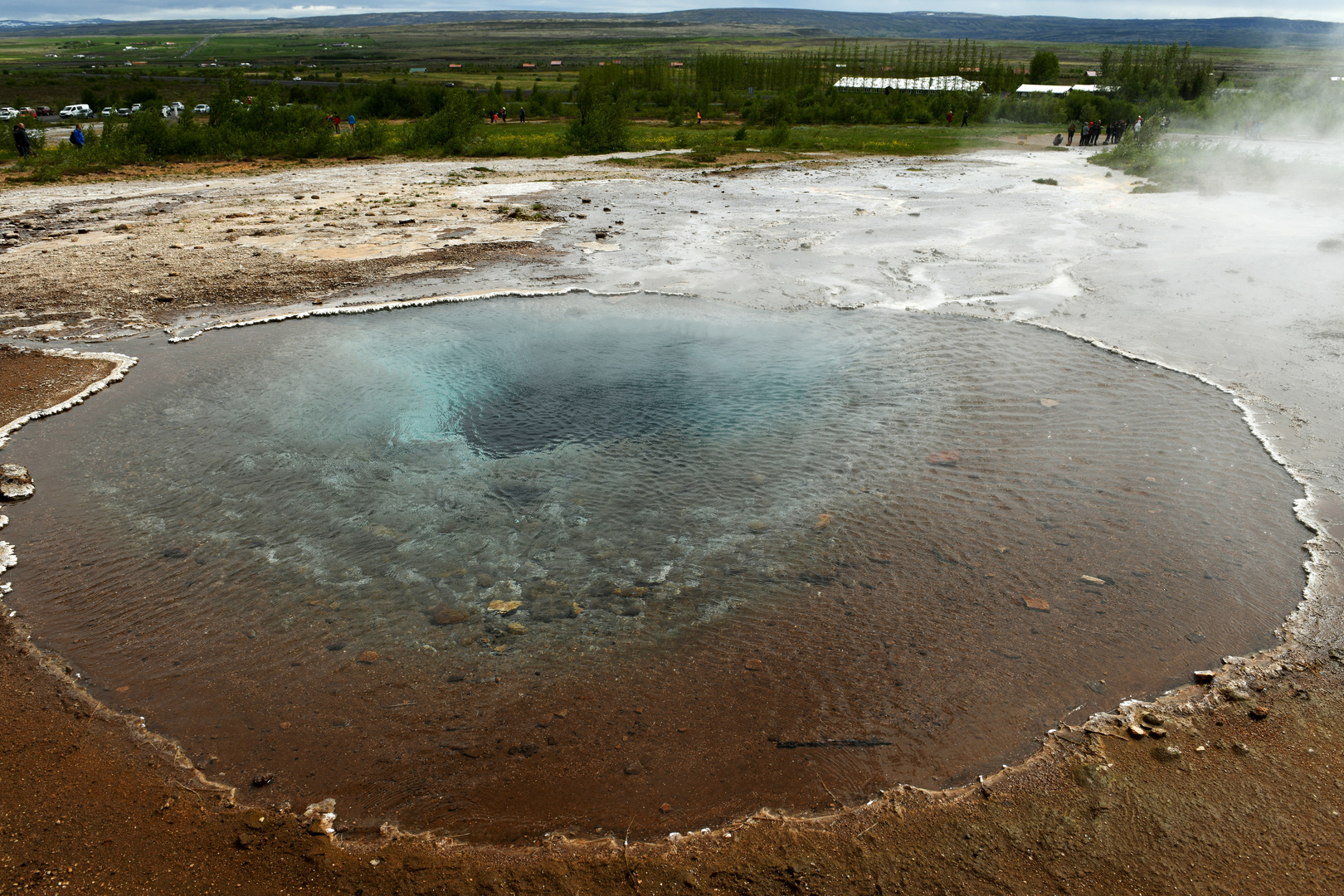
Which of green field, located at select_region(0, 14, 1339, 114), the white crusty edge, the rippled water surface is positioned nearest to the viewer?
the rippled water surface

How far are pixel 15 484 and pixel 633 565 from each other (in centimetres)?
469

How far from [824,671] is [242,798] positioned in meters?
2.81

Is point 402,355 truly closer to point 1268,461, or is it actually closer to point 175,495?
point 175,495

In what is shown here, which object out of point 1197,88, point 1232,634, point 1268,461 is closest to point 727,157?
point 1268,461

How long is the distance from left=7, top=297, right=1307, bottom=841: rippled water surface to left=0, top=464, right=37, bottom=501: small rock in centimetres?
12

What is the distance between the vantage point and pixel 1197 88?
49.9 m

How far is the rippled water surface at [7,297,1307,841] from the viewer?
3814 mm

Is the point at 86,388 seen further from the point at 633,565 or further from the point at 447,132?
the point at 447,132

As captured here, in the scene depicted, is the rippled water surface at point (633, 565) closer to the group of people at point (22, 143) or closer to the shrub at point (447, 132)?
the group of people at point (22, 143)

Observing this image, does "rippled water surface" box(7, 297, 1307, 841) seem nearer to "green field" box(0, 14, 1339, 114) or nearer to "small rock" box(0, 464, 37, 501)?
"small rock" box(0, 464, 37, 501)

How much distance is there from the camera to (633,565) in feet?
17.2

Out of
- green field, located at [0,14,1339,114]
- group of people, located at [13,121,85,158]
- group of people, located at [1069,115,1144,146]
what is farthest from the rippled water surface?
green field, located at [0,14,1339,114]

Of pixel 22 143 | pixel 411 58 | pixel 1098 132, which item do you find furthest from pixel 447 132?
pixel 411 58

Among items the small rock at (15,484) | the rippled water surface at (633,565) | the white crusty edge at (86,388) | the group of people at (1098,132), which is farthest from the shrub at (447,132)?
the group of people at (1098,132)
